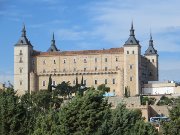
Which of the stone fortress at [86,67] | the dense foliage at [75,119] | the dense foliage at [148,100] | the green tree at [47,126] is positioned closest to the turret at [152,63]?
the stone fortress at [86,67]

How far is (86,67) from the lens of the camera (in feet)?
Result: 276

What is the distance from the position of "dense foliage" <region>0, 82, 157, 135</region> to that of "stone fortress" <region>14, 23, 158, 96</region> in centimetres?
5076

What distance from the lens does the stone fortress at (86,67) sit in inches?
3182

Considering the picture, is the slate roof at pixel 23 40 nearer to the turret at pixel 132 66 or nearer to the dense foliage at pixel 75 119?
the turret at pixel 132 66

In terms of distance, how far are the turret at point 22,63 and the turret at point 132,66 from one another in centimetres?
1319

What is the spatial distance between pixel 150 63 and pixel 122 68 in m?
8.41

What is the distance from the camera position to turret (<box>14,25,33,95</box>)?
272ft

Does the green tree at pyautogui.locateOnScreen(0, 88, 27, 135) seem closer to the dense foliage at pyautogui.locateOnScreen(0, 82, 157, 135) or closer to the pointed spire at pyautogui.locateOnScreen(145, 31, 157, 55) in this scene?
the dense foliage at pyautogui.locateOnScreen(0, 82, 157, 135)

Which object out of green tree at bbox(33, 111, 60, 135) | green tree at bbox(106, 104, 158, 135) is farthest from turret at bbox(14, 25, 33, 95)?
green tree at bbox(33, 111, 60, 135)

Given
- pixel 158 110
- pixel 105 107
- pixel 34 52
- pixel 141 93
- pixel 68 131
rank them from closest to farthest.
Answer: pixel 68 131 < pixel 105 107 < pixel 158 110 < pixel 141 93 < pixel 34 52

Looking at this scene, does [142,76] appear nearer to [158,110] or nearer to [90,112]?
[158,110]

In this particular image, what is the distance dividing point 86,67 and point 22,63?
8558 mm

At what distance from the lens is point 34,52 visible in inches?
3433

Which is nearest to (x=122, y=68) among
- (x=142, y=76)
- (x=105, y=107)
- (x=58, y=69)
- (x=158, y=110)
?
(x=142, y=76)
